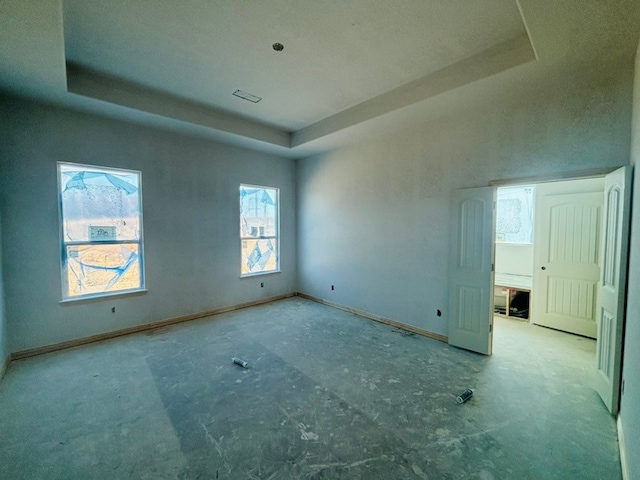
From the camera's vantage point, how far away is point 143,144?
4.12 m

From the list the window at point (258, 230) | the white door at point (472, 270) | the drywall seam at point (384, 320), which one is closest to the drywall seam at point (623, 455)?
the white door at point (472, 270)

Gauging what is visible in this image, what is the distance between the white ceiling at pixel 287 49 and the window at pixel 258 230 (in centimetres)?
189

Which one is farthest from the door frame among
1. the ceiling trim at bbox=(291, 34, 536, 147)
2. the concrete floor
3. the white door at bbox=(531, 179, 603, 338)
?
the white door at bbox=(531, 179, 603, 338)

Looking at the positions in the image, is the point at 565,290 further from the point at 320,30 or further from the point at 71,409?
the point at 71,409

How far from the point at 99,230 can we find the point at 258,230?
2.57 meters

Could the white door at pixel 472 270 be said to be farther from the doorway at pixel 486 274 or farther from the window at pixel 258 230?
the window at pixel 258 230

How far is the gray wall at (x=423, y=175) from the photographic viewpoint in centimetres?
271

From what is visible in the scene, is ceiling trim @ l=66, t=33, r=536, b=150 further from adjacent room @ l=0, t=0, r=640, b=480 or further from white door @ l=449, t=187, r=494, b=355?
white door @ l=449, t=187, r=494, b=355

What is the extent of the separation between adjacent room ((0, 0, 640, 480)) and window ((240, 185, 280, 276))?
6cm

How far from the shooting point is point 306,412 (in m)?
2.31

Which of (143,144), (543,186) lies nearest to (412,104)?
(543,186)

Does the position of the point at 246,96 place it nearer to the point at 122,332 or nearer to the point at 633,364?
the point at 122,332

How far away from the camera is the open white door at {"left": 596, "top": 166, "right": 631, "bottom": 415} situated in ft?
7.28

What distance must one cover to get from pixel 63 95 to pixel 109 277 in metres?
2.35
